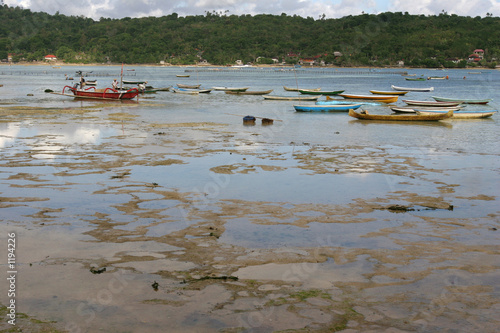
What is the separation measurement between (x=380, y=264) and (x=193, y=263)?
331cm

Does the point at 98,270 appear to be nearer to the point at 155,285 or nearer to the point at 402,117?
the point at 155,285

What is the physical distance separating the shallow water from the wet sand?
1.4 inches

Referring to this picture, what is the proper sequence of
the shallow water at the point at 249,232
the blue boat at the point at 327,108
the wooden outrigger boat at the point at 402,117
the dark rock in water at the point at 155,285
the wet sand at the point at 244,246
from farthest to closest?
the blue boat at the point at 327,108 → the wooden outrigger boat at the point at 402,117 → the dark rock in water at the point at 155,285 → the shallow water at the point at 249,232 → the wet sand at the point at 244,246

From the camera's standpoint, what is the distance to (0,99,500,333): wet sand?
22.5 feet

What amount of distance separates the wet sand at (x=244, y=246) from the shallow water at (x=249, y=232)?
0.04 meters

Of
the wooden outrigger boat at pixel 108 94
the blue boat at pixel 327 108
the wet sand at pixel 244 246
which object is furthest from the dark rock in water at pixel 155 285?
the wooden outrigger boat at pixel 108 94

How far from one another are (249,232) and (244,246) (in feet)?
2.83

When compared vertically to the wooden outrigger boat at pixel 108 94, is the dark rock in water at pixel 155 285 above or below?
below

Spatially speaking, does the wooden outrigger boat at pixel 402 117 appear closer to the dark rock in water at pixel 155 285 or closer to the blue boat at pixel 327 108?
the blue boat at pixel 327 108

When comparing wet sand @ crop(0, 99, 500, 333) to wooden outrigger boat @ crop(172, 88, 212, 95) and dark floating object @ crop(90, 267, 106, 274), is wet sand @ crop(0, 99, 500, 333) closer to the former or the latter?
dark floating object @ crop(90, 267, 106, 274)

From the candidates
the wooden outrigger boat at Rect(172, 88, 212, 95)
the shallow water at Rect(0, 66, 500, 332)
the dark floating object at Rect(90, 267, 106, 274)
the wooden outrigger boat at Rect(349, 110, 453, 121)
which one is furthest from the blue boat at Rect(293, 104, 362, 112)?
the dark floating object at Rect(90, 267, 106, 274)

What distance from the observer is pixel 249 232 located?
10414mm

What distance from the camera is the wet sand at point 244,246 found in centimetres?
684

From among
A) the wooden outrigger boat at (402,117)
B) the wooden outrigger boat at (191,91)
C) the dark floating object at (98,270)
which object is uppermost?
the wooden outrigger boat at (191,91)
